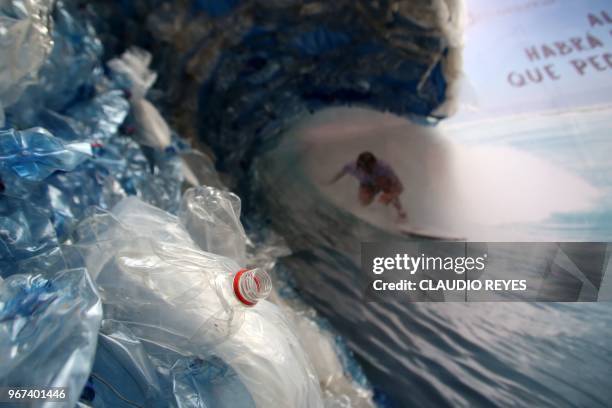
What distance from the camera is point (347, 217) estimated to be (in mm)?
1242

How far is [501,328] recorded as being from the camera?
897 mm

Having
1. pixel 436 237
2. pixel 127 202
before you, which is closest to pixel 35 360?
pixel 127 202

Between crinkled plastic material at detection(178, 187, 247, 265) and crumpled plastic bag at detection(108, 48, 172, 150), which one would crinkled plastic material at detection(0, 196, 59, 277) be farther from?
crumpled plastic bag at detection(108, 48, 172, 150)

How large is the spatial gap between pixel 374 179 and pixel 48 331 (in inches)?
34.8

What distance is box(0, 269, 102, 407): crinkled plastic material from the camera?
19.6 inches

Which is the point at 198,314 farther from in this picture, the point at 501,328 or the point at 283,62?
the point at 283,62

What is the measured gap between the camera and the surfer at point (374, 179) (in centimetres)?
121

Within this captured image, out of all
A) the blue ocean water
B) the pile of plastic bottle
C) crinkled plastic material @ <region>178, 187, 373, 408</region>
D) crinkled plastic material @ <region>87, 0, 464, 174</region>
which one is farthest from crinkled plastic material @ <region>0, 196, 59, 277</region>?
crinkled plastic material @ <region>87, 0, 464, 174</region>

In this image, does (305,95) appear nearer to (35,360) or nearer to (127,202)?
(127,202)

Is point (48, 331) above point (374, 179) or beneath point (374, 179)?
beneath

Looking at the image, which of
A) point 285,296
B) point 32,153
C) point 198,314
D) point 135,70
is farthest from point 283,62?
point 198,314

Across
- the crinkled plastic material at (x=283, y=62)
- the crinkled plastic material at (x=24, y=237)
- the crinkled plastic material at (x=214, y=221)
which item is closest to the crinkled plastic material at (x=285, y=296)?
the crinkled plastic material at (x=214, y=221)

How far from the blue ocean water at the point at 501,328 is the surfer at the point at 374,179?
9 centimetres

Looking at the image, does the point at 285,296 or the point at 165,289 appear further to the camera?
the point at 285,296
